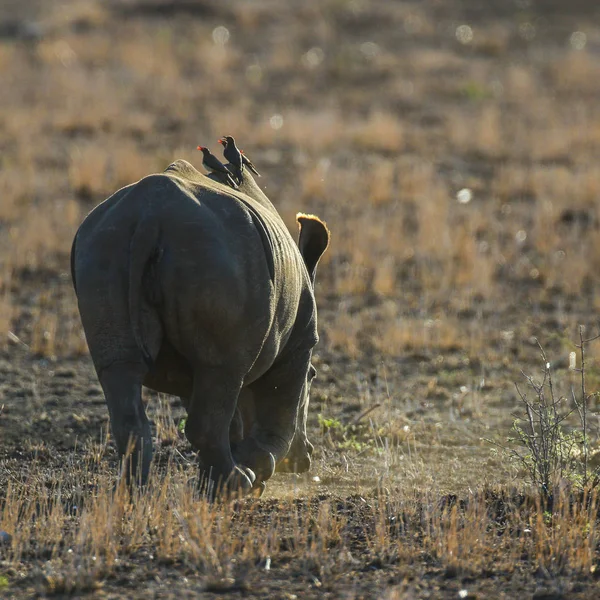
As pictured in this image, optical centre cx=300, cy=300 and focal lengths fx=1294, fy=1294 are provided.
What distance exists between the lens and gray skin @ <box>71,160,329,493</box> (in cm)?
609

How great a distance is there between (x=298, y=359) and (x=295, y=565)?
69.8 inches

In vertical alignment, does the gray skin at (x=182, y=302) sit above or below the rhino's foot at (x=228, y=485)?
above

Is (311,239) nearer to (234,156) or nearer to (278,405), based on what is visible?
(234,156)

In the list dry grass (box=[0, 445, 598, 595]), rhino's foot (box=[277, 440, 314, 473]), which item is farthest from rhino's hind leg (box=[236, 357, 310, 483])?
dry grass (box=[0, 445, 598, 595])

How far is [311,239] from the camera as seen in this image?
7988 millimetres

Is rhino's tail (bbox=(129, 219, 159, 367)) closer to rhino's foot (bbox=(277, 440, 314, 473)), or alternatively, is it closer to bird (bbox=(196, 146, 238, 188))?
bird (bbox=(196, 146, 238, 188))

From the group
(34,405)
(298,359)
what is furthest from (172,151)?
(298,359)

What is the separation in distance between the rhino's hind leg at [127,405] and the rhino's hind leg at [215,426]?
28 cm

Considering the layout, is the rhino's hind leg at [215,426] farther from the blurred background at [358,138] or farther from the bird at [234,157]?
the blurred background at [358,138]

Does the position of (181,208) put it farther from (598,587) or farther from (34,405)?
(34,405)

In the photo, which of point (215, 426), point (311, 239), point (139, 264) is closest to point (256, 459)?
point (215, 426)

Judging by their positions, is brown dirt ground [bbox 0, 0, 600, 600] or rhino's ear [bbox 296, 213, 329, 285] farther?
rhino's ear [bbox 296, 213, 329, 285]

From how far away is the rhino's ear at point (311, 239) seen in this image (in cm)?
793

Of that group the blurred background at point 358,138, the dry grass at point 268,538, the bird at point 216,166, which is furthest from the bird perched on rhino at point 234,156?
the blurred background at point 358,138
